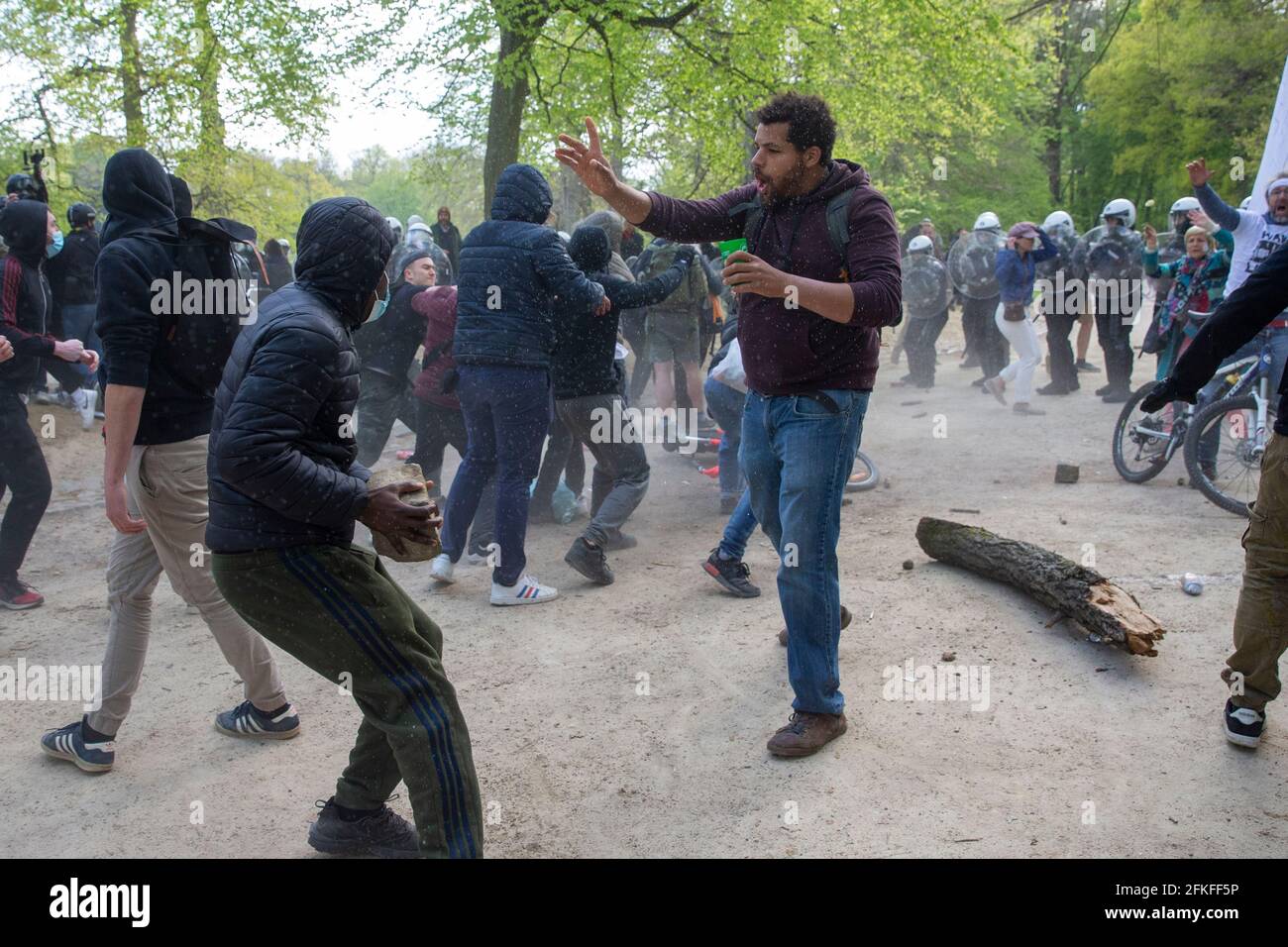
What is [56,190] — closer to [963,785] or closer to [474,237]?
[474,237]

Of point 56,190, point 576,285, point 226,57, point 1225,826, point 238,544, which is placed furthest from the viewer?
point 56,190

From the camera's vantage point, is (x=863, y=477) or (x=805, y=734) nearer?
(x=805, y=734)

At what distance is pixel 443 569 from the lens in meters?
6.07

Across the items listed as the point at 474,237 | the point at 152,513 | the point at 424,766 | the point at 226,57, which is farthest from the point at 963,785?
the point at 226,57

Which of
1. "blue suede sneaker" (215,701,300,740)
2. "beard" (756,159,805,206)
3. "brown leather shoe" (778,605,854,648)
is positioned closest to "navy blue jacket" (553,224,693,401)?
"brown leather shoe" (778,605,854,648)

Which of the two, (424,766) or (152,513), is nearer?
(424,766)

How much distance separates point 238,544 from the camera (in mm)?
2732

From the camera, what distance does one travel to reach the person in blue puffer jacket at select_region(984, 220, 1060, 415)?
11.2 meters

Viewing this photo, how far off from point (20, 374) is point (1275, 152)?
931 cm

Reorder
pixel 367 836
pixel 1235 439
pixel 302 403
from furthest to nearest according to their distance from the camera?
pixel 1235 439 < pixel 367 836 < pixel 302 403

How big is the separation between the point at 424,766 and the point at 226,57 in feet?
37.8

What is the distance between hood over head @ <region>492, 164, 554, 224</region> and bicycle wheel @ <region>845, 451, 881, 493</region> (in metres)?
3.62

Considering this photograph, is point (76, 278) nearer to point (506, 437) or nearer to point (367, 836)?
point (506, 437)

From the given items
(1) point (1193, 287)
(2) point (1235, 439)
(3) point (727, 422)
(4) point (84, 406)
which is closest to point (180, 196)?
(3) point (727, 422)
